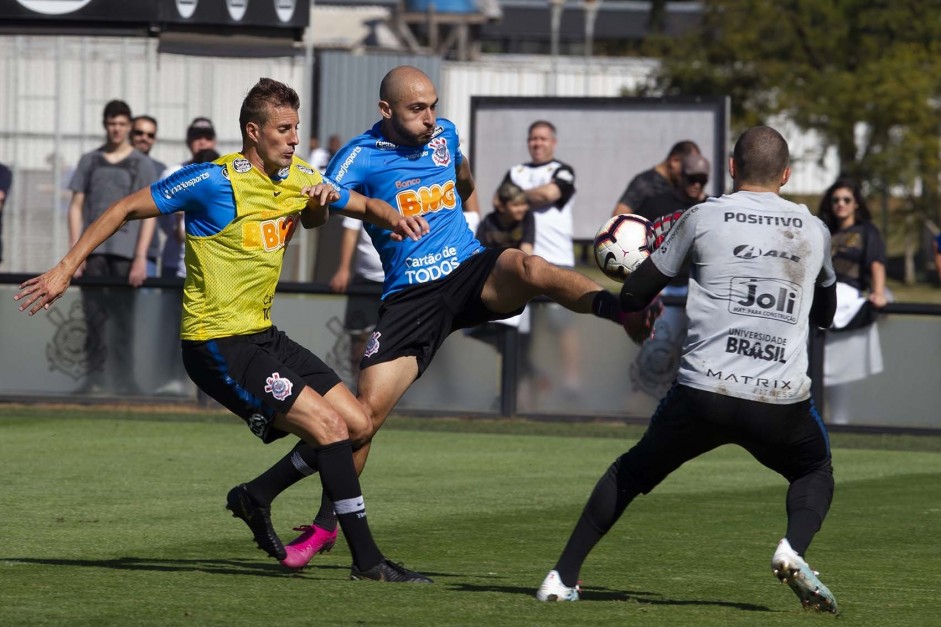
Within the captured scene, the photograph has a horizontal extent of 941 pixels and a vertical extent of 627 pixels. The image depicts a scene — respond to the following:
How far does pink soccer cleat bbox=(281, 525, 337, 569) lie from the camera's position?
23.5 ft

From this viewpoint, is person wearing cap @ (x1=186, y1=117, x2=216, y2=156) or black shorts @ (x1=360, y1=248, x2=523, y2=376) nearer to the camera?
black shorts @ (x1=360, y1=248, x2=523, y2=376)

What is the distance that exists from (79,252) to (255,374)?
0.88m

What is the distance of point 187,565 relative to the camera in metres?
7.25

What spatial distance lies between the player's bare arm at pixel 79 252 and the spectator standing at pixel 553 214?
24.3 feet

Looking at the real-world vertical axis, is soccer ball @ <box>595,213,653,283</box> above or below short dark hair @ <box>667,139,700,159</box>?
below

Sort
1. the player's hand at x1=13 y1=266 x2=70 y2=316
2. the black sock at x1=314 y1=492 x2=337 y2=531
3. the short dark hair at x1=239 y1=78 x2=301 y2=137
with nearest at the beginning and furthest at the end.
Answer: the player's hand at x1=13 y1=266 x2=70 y2=316 < the short dark hair at x1=239 y1=78 x2=301 y2=137 < the black sock at x1=314 y1=492 x2=337 y2=531

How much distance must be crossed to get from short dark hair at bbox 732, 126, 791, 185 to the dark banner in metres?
11.1

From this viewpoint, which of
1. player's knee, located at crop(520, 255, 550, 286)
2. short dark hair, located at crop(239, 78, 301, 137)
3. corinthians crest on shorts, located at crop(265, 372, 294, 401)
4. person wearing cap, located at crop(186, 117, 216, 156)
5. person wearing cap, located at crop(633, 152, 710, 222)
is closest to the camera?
corinthians crest on shorts, located at crop(265, 372, 294, 401)

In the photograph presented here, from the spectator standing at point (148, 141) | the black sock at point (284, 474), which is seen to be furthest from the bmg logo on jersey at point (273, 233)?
the spectator standing at point (148, 141)

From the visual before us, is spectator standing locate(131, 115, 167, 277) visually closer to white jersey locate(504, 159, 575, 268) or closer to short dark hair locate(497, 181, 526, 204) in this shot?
short dark hair locate(497, 181, 526, 204)

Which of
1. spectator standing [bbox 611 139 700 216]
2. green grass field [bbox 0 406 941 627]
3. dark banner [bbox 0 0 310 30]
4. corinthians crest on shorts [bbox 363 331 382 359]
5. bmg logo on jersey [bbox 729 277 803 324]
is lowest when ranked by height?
green grass field [bbox 0 406 941 627]

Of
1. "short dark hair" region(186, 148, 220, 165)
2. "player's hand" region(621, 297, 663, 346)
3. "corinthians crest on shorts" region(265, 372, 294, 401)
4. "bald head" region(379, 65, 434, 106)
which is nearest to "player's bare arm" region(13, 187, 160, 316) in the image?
"corinthians crest on shorts" region(265, 372, 294, 401)

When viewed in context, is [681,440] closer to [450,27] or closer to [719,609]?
[719,609]

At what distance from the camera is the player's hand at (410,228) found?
7.12 meters
